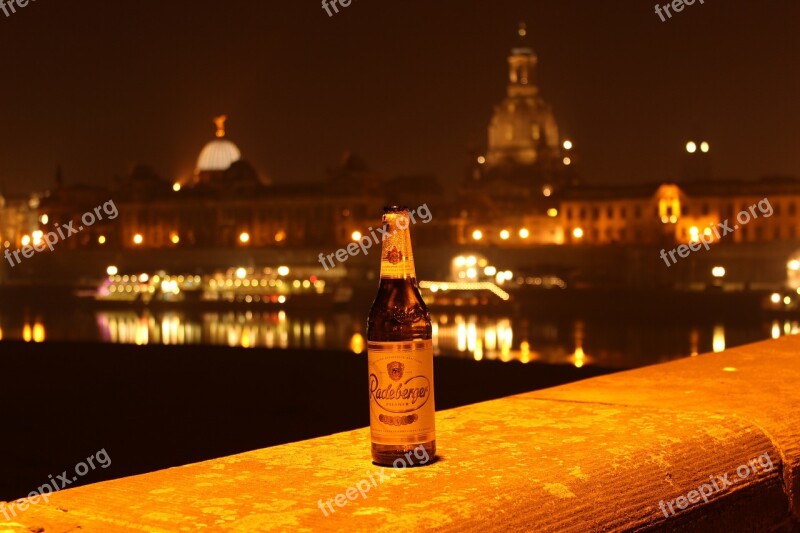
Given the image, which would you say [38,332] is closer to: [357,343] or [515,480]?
[357,343]

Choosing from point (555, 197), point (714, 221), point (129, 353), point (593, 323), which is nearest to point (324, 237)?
point (555, 197)

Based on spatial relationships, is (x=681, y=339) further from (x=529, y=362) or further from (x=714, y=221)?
(x=714, y=221)

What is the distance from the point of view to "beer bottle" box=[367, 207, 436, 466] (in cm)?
239

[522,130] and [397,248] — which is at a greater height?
[522,130]

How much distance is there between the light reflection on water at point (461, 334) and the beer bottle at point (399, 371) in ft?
105

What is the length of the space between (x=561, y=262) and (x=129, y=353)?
45.4m

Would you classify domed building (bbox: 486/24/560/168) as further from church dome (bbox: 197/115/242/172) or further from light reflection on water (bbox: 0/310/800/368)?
light reflection on water (bbox: 0/310/800/368)

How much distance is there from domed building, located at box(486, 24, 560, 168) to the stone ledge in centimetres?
10278
